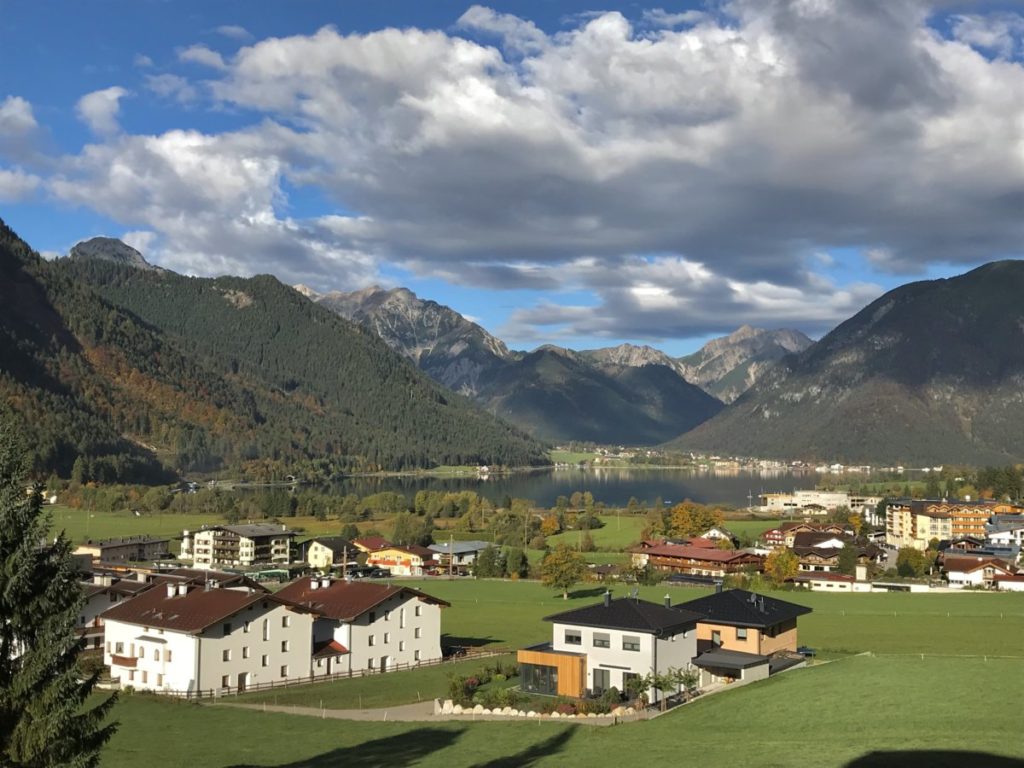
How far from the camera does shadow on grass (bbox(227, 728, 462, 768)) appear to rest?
26094mm

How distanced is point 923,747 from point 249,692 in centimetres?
2837

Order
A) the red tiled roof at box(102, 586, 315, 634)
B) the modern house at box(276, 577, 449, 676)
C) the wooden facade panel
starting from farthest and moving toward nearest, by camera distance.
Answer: the modern house at box(276, 577, 449, 676) → the red tiled roof at box(102, 586, 315, 634) → the wooden facade panel

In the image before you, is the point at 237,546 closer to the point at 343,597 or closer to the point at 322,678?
the point at 343,597

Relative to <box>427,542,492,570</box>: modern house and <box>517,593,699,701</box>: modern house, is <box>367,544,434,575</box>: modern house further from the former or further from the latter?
<box>517,593,699,701</box>: modern house

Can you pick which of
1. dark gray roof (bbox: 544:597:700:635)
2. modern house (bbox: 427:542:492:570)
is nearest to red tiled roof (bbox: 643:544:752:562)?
modern house (bbox: 427:542:492:570)

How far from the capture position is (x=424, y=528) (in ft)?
387

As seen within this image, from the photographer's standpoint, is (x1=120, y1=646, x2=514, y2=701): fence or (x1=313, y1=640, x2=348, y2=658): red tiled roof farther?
(x1=313, y1=640, x2=348, y2=658): red tiled roof

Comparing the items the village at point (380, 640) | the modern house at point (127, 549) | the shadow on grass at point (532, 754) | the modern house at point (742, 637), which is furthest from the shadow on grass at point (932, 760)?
the modern house at point (127, 549)

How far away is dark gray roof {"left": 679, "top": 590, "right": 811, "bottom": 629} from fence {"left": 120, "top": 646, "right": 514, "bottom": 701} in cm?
Answer: 1106

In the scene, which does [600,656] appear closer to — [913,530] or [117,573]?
[117,573]

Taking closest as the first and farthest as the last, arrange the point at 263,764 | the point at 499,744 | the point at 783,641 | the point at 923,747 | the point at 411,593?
the point at 923,747
the point at 263,764
the point at 499,744
the point at 783,641
the point at 411,593

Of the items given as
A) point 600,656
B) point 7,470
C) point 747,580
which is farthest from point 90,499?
point 7,470

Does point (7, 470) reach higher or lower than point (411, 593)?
higher

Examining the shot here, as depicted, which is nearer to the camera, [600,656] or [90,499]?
[600,656]
